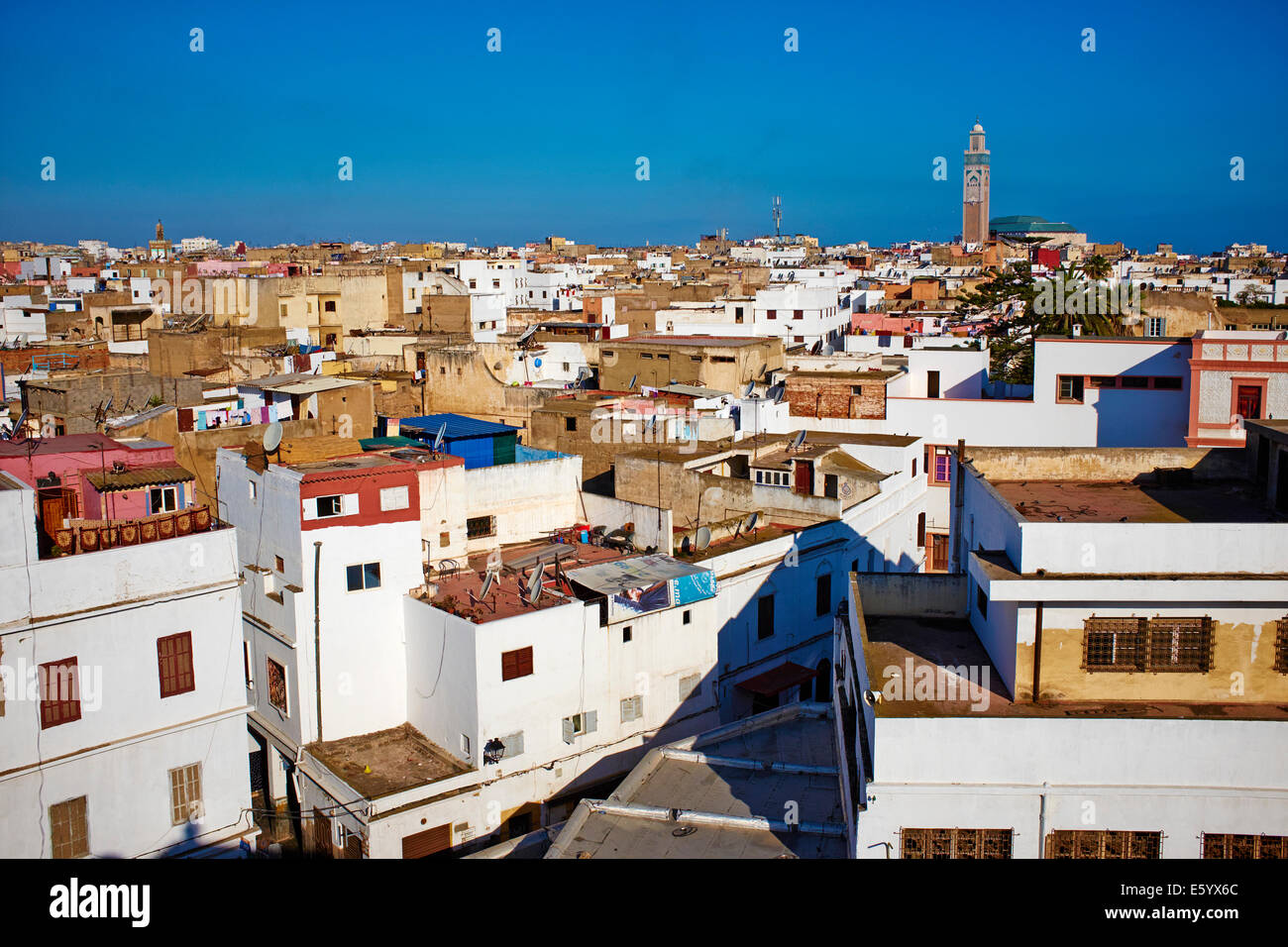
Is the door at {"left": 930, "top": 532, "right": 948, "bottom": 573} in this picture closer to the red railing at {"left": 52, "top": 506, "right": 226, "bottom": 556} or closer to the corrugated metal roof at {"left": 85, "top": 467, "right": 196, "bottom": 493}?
the corrugated metal roof at {"left": 85, "top": 467, "right": 196, "bottom": 493}

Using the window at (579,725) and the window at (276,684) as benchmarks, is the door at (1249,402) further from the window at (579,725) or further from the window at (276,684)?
the window at (276,684)

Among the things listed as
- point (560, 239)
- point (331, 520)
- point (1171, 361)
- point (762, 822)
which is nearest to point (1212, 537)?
point (762, 822)

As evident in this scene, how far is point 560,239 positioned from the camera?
412 ft

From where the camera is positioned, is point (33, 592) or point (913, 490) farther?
point (913, 490)

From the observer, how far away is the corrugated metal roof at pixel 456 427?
769 inches

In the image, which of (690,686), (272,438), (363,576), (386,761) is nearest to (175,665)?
(363,576)

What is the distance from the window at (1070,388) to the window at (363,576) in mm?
14070

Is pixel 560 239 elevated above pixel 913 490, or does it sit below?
above

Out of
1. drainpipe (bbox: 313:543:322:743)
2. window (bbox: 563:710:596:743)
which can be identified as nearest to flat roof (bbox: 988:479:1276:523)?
window (bbox: 563:710:596:743)

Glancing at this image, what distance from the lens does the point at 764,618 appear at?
17125 millimetres

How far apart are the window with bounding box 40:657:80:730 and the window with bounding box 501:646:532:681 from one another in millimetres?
4853

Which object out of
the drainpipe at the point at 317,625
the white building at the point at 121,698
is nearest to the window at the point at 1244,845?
the white building at the point at 121,698

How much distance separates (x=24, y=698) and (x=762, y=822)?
7.55 metres
